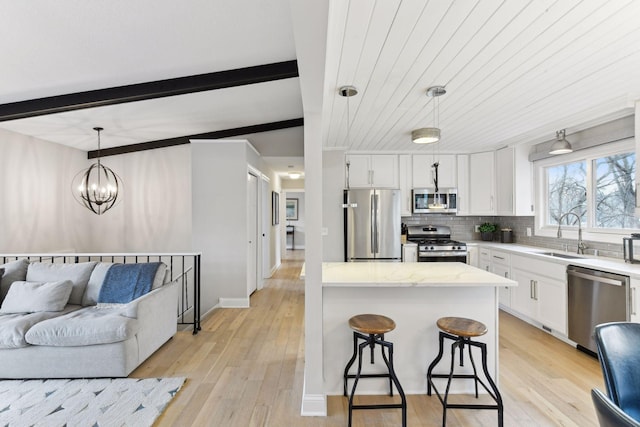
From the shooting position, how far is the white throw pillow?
2787 millimetres

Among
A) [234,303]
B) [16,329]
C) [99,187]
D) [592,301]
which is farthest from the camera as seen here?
[99,187]

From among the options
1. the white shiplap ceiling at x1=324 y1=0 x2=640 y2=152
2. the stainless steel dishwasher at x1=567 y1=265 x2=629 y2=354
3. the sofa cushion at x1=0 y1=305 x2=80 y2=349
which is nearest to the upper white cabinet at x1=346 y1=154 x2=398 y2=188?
the white shiplap ceiling at x1=324 y1=0 x2=640 y2=152

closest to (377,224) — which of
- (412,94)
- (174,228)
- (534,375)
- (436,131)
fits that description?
(436,131)

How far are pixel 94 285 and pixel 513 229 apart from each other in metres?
5.62

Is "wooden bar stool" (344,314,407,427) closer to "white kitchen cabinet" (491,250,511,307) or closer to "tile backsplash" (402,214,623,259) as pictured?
"white kitchen cabinet" (491,250,511,307)

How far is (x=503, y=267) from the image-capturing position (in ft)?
13.3

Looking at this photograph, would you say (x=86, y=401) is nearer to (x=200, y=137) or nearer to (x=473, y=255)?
(x=200, y=137)

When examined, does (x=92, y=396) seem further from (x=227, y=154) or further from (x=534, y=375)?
(x=534, y=375)

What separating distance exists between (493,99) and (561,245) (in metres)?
2.35

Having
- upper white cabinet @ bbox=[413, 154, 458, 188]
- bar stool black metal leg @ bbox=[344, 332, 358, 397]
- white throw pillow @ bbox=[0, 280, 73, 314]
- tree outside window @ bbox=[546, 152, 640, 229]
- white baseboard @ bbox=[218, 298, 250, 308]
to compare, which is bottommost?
white baseboard @ bbox=[218, 298, 250, 308]

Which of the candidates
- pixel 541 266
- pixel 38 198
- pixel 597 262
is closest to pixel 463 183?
pixel 541 266

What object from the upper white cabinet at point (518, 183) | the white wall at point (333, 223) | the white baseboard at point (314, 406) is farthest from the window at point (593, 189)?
the white baseboard at point (314, 406)

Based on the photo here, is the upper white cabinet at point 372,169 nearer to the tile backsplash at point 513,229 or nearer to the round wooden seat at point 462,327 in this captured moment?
the tile backsplash at point 513,229

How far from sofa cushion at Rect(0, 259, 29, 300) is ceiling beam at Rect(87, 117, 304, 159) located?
7.76ft
